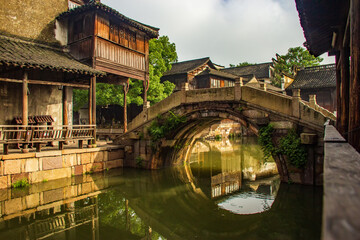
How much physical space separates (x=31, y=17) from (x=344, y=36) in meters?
13.0

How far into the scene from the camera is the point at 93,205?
27.5 feet

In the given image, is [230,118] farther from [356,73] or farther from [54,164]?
[356,73]

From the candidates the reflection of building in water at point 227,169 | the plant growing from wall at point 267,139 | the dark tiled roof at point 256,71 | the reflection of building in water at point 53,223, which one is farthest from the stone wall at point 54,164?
the dark tiled roof at point 256,71

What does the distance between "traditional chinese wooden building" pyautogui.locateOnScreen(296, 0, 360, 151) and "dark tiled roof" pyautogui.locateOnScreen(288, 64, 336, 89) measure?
50.9 ft

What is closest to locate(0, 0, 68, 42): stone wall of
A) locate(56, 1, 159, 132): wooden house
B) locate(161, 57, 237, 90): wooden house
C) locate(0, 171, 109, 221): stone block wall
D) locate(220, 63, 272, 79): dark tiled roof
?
locate(56, 1, 159, 132): wooden house

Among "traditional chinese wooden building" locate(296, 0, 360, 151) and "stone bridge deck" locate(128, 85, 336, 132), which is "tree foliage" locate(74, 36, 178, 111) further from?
"traditional chinese wooden building" locate(296, 0, 360, 151)

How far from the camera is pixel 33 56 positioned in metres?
10.7

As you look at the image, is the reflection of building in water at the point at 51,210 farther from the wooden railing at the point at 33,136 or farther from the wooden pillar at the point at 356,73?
the wooden pillar at the point at 356,73

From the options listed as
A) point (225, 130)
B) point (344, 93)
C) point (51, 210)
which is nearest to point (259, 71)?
point (225, 130)

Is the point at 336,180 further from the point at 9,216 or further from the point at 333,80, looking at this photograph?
the point at 333,80

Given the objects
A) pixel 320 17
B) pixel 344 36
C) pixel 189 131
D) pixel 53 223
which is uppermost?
pixel 320 17

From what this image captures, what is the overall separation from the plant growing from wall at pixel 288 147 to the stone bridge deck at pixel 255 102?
574 mm

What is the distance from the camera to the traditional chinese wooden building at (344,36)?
3615 mm

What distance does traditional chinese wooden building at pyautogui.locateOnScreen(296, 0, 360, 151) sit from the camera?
3615 millimetres
